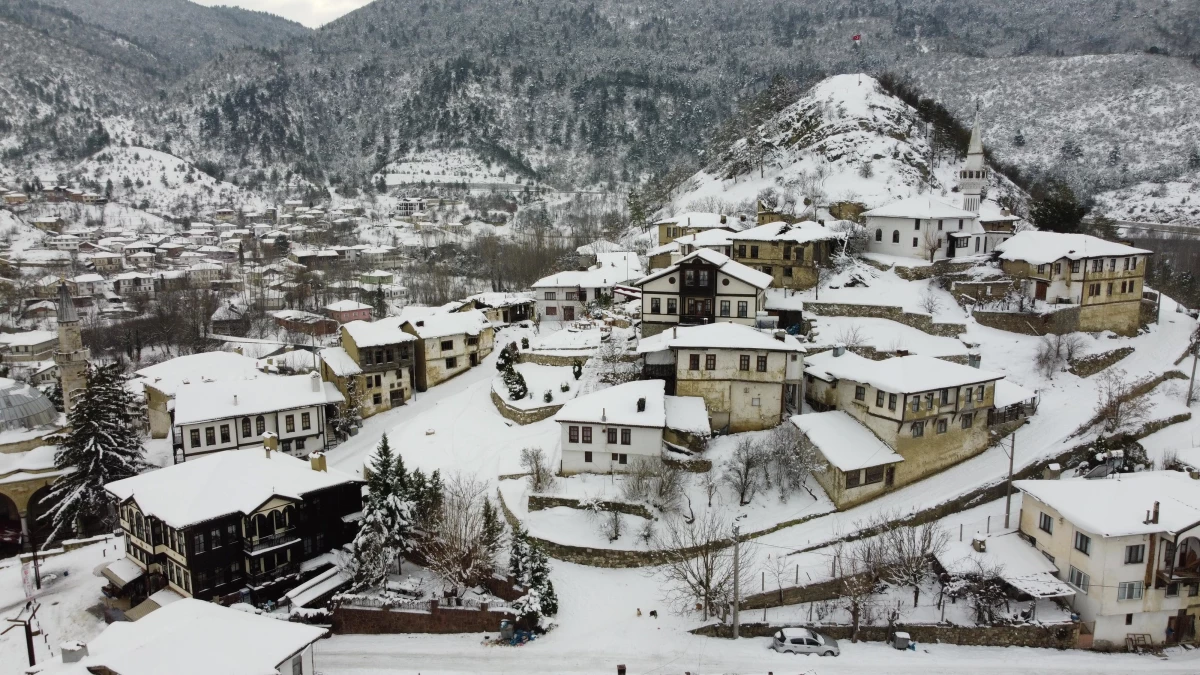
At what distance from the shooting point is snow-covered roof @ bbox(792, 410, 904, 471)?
1284 inches

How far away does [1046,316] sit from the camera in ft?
141

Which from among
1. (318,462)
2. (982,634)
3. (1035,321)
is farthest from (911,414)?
(318,462)

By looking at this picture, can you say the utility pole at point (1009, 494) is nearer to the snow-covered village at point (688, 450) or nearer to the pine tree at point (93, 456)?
the snow-covered village at point (688, 450)

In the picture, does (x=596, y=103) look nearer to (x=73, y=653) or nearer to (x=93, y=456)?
(x=93, y=456)

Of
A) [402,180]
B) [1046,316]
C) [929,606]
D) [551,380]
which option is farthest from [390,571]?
[402,180]

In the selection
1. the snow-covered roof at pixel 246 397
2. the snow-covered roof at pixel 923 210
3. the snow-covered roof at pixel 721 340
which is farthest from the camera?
the snow-covered roof at pixel 923 210

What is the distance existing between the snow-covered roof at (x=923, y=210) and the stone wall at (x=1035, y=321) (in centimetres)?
917

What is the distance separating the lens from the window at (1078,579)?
88.1 feet

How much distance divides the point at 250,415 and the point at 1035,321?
44041 mm

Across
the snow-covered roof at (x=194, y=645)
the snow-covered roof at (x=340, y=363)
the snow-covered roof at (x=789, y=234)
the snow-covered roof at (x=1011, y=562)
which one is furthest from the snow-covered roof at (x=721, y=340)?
the snow-covered roof at (x=194, y=645)

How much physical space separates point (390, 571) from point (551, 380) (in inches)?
651

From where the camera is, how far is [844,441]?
33.8 metres

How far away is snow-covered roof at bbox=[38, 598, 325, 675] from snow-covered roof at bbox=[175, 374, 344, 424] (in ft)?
63.7

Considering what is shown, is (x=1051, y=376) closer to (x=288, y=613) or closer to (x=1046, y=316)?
(x=1046, y=316)
